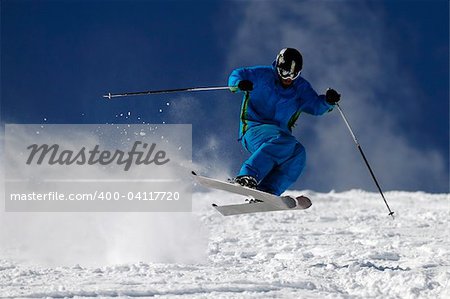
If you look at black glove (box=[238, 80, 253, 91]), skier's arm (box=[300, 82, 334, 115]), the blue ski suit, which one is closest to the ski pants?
the blue ski suit

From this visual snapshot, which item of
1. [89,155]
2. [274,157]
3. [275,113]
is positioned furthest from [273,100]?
[89,155]

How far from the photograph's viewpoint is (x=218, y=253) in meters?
8.52

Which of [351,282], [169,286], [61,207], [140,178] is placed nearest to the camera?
[169,286]

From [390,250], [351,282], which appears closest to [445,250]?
[390,250]

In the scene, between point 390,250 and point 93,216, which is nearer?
point 390,250

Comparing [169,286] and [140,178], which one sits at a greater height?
[140,178]

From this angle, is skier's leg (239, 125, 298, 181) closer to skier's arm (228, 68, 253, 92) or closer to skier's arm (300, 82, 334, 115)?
skier's arm (300, 82, 334, 115)

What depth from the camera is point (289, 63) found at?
7188 mm

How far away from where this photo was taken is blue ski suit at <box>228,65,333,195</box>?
737 cm

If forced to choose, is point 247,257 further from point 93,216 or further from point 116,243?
point 93,216

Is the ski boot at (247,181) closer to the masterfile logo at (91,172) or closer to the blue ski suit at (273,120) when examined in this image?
the blue ski suit at (273,120)

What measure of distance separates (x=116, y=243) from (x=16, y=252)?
1202 millimetres

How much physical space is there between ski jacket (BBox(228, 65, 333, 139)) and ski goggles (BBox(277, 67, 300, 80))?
0.10 metres

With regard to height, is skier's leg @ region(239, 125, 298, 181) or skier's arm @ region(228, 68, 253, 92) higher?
skier's arm @ region(228, 68, 253, 92)
